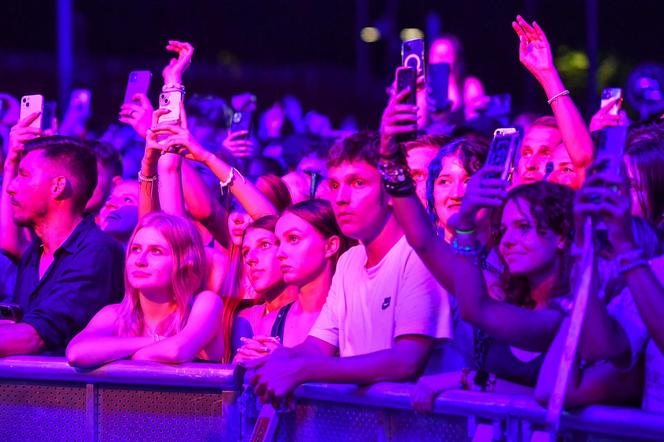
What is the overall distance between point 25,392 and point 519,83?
32.0 meters

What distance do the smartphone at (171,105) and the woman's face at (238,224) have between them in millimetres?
624

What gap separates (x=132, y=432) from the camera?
4383 millimetres

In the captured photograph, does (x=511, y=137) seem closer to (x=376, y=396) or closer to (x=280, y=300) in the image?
(x=376, y=396)

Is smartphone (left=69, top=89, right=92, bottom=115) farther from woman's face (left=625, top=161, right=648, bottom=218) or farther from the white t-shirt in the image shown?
woman's face (left=625, top=161, right=648, bottom=218)

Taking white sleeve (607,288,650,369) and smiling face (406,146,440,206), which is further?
smiling face (406,146,440,206)

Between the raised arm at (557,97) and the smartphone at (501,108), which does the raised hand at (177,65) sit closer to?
the raised arm at (557,97)

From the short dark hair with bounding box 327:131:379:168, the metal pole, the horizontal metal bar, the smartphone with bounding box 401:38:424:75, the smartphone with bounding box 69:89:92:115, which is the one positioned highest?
the metal pole

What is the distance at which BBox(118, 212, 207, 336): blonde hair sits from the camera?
4984 mm

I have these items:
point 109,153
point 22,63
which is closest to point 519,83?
point 22,63

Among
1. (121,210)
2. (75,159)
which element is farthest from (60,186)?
(121,210)

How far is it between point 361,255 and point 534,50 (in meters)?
1.37

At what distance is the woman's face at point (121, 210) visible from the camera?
6.50 meters

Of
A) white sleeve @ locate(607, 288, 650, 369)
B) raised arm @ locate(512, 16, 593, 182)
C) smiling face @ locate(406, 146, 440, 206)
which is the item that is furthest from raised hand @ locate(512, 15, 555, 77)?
white sleeve @ locate(607, 288, 650, 369)

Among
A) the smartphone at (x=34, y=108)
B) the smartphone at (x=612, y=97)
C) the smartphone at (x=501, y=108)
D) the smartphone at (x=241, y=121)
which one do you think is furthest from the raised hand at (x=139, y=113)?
the smartphone at (x=612, y=97)
